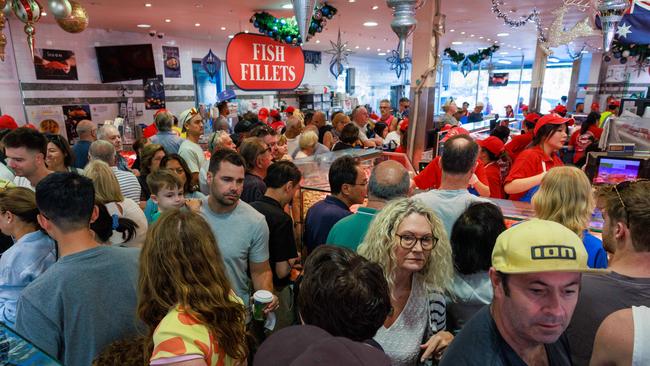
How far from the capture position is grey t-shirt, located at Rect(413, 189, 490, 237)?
2.33 meters

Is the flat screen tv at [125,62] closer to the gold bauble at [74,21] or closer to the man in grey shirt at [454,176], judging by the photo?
the gold bauble at [74,21]

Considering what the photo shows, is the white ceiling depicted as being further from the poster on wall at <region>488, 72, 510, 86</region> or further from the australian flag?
the poster on wall at <region>488, 72, 510, 86</region>

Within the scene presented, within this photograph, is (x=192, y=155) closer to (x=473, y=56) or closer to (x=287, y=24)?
(x=287, y=24)

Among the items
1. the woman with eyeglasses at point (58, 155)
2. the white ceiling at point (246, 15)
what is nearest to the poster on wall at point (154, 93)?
the white ceiling at point (246, 15)

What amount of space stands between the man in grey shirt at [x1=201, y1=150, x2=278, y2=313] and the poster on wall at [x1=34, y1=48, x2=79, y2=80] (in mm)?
9083

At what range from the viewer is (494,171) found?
4094 millimetres

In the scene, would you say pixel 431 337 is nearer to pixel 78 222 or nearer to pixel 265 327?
pixel 265 327

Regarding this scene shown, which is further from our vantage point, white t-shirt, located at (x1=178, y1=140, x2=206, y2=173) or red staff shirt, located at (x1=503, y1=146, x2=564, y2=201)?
white t-shirt, located at (x1=178, y1=140, x2=206, y2=173)

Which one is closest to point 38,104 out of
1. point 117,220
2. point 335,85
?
point 117,220

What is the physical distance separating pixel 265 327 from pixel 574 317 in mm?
1419

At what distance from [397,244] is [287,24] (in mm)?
5698

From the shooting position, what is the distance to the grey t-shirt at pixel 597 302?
4.76 feet

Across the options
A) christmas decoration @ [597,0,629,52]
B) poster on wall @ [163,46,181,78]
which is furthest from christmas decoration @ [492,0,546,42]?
poster on wall @ [163,46,181,78]

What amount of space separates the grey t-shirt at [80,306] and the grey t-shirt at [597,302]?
1783 mm
